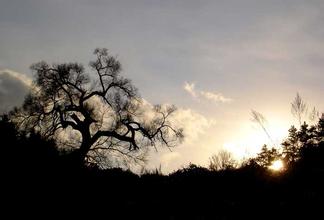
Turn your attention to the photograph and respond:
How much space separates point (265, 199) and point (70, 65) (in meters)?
28.4

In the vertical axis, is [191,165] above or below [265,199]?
above

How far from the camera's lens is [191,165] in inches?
540

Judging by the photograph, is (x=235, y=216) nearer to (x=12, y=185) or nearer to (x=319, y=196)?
(x=319, y=196)

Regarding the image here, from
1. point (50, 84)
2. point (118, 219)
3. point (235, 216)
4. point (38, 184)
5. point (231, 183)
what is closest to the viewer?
point (235, 216)

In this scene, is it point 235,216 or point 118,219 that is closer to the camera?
point 235,216

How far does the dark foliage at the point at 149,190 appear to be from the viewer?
8.22m

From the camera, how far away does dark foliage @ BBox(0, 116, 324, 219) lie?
822 cm

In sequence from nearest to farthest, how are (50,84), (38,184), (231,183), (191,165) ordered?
(38,184)
(231,183)
(191,165)
(50,84)

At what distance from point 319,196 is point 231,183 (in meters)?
2.86

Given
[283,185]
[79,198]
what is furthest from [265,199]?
[79,198]

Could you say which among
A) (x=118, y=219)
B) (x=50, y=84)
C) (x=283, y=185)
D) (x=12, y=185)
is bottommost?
(x=118, y=219)

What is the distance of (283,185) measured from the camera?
9367mm

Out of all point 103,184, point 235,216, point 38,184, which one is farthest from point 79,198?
point 235,216

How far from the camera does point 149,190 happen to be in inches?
428
